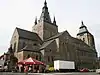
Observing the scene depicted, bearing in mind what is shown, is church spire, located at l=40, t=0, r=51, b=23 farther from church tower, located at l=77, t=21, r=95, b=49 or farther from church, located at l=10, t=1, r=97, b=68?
church tower, located at l=77, t=21, r=95, b=49

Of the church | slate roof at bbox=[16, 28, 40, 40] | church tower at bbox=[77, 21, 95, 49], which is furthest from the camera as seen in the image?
church tower at bbox=[77, 21, 95, 49]

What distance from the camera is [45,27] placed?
5053cm

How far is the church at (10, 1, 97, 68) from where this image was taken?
126 ft

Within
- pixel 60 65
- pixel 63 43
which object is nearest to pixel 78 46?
pixel 63 43

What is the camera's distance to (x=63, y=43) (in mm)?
42906

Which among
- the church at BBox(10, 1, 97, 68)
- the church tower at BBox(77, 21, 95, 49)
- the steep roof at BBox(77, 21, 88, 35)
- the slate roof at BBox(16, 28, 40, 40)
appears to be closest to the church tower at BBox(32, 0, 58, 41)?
the church at BBox(10, 1, 97, 68)

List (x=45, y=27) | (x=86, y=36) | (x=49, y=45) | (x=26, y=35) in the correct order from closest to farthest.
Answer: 1. (x=49, y=45)
2. (x=26, y=35)
3. (x=45, y=27)
4. (x=86, y=36)

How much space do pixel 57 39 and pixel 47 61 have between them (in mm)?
8052

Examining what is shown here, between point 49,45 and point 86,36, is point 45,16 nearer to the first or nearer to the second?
point 49,45

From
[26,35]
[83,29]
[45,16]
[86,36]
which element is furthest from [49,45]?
[83,29]

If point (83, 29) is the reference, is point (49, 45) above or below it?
below

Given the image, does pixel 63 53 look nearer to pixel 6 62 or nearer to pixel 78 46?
pixel 78 46

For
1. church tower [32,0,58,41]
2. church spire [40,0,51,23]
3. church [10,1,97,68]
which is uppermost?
church spire [40,0,51,23]

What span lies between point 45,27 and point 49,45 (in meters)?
12.5
